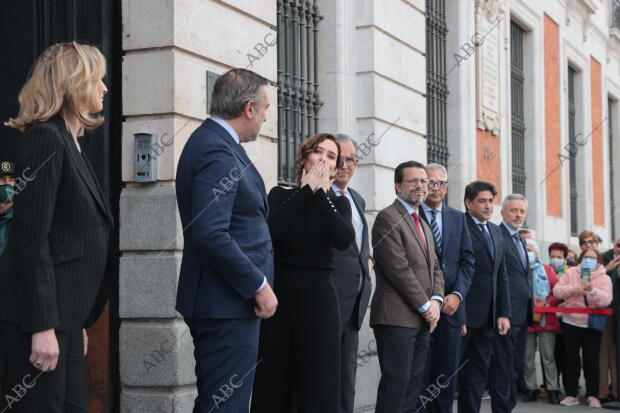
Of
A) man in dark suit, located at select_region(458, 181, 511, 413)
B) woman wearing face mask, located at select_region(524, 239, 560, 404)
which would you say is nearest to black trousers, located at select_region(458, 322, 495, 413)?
man in dark suit, located at select_region(458, 181, 511, 413)

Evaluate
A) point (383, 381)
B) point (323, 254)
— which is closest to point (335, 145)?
point (323, 254)

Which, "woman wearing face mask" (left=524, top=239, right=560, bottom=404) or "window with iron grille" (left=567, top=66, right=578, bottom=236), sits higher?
"window with iron grille" (left=567, top=66, right=578, bottom=236)

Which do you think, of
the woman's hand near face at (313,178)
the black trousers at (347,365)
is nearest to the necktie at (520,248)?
the black trousers at (347,365)

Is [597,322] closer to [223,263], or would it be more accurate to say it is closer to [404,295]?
[404,295]

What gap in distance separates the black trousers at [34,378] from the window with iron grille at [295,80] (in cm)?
515

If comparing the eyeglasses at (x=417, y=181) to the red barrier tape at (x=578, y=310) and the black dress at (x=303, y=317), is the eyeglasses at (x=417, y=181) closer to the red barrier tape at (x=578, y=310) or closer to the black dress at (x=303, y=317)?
the black dress at (x=303, y=317)

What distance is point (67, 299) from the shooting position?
131 inches

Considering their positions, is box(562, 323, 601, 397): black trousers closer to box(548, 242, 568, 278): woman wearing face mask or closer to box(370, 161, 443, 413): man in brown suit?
box(548, 242, 568, 278): woman wearing face mask

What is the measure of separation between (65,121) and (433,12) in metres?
9.27

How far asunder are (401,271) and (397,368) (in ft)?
2.19

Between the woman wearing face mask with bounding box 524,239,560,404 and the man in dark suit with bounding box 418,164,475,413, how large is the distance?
3355mm

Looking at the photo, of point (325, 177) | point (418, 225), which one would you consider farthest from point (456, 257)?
point (325, 177)

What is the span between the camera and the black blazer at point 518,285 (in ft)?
26.6

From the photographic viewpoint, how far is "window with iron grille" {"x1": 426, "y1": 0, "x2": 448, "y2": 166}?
39.0ft
